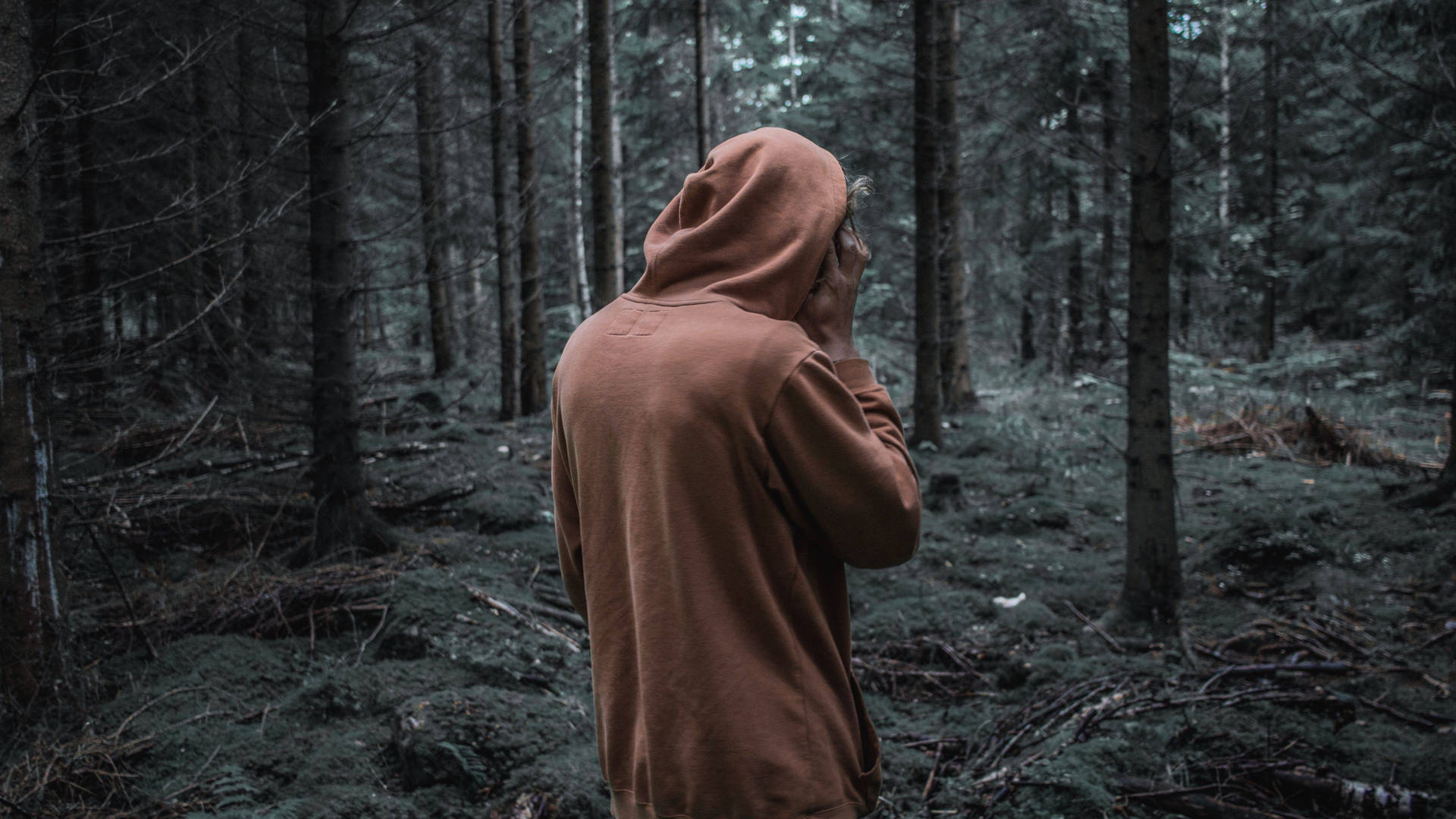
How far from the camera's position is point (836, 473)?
171 centimetres

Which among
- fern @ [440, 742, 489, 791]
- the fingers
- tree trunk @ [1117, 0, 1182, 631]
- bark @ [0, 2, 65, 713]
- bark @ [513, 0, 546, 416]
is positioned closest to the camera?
the fingers

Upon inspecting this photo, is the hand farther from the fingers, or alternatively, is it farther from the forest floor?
the forest floor

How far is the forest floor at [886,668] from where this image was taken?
352 cm

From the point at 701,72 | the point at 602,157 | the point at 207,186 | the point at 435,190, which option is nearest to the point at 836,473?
the point at 602,157

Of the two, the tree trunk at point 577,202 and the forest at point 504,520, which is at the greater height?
the tree trunk at point 577,202

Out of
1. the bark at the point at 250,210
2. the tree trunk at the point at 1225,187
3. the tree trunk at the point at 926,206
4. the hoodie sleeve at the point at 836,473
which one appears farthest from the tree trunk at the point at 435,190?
the tree trunk at the point at 1225,187

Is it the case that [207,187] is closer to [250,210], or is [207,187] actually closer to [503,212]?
[250,210]

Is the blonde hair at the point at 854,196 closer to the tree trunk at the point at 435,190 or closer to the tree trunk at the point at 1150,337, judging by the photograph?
the tree trunk at the point at 1150,337

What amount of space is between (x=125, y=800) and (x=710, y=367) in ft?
11.1

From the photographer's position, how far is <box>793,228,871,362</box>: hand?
1.95 m

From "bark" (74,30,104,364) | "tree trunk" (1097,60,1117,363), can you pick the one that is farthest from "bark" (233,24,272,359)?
"tree trunk" (1097,60,1117,363)

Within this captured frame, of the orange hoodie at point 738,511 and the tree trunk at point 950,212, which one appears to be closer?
the orange hoodie at point 738,511

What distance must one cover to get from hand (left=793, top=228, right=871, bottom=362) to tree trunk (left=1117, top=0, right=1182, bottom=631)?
3972 millimetres

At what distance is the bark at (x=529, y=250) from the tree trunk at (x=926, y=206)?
16.8 ft
